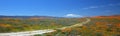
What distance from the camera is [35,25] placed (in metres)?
17.3

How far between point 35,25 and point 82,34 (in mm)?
6855

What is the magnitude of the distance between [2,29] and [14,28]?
1177 millimetres

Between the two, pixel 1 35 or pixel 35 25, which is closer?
pixel 1 35

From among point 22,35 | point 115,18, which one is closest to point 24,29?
point 22,35

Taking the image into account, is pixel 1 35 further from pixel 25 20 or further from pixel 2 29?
pixel 25 20

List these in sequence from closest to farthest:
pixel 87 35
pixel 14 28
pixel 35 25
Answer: pixel 87 35, pixel 14 28, pixel 35 25

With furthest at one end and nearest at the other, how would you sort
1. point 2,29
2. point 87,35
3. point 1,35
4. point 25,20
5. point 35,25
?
point 25,20 → point 35,25 → point 2,29 → point 1,35 → point 87,35

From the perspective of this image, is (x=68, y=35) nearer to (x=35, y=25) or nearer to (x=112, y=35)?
(x=112, y=35)

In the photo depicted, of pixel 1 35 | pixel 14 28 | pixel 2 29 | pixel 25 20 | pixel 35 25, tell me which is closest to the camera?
pixel 1 35

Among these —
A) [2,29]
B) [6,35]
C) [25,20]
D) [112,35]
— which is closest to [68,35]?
[112,35]

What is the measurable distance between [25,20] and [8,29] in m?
5.27

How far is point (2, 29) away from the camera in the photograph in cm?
1436

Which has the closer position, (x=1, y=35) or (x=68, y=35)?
(x=68, y=35)

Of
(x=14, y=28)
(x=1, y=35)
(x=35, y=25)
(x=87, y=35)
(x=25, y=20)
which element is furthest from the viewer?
(x=25, y=20)
